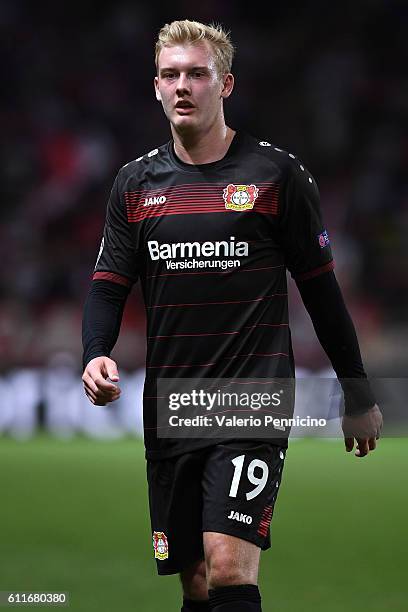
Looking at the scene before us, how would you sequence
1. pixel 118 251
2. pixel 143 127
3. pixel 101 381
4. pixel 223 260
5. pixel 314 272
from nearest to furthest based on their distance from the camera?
pixel 101 381, pixel 223 260, pixel 314 272, pixel 118 251, pixel 143 127

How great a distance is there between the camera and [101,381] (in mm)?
3414

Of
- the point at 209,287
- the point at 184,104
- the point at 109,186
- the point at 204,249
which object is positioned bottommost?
the point at 209,287

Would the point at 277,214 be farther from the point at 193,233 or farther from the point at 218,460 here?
the point at 218,460

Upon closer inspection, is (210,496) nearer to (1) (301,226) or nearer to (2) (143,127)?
(1) (301,226)

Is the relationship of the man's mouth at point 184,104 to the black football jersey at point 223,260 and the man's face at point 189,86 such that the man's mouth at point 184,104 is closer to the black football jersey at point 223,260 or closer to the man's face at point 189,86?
the man's face at point 189,86

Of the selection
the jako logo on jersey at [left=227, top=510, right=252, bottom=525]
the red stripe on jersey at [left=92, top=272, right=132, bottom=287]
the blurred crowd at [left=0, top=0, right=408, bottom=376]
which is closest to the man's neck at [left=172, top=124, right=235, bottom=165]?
the red stripe on jersey at [left=92, top=272, right=132, bottom=287]

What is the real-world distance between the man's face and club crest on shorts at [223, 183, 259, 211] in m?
0.23

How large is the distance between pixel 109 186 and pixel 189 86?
11610 millimetres

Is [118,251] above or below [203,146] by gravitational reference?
below

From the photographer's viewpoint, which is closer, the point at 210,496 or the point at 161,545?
the point at 210,496

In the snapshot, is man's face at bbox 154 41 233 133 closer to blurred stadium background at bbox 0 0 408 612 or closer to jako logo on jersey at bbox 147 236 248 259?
jako logo on jersey at bbox 147 236 248 259

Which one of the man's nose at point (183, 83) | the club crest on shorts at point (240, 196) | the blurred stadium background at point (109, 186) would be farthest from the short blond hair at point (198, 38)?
the blurred stadium background at point (109, 186)

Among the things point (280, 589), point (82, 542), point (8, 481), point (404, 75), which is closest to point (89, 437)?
point (8, 481)

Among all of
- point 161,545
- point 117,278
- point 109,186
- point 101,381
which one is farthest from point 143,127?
point 101,381
